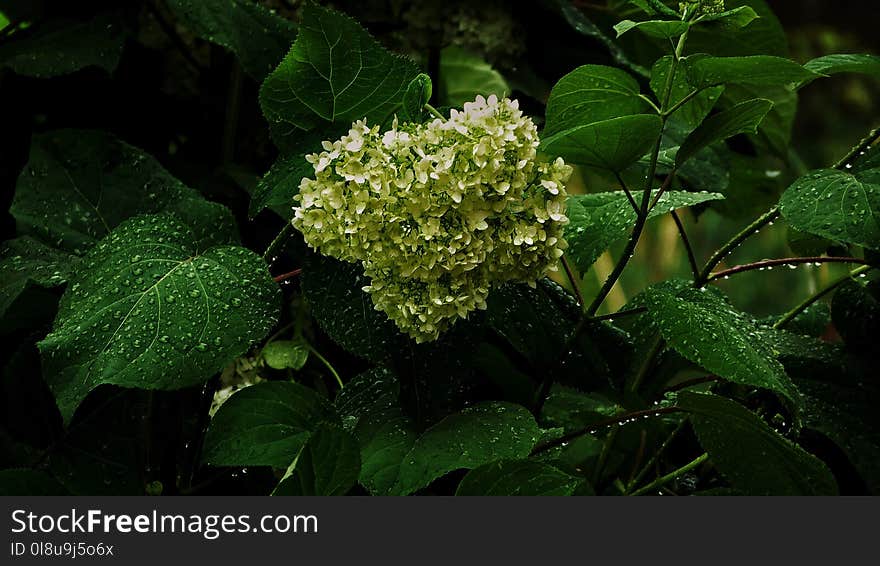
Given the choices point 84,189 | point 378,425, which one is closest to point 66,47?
point 84,189

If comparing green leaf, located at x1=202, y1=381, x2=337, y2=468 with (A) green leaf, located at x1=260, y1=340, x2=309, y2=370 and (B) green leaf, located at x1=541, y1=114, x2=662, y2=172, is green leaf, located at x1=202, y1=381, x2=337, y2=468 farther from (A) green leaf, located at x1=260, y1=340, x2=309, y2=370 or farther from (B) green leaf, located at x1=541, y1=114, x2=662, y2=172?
(B) green leaf, located at x1=541, y1=114, x2=662, y2=172

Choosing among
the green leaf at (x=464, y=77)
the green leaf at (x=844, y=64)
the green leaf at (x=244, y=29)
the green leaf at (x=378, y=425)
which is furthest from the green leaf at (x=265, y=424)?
the green leaf at (x=464, y=77)

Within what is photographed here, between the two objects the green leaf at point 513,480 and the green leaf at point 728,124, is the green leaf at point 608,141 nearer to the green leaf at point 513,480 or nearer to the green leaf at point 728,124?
the green leaf at point 728,124

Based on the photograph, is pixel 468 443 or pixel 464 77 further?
pixel 464 77

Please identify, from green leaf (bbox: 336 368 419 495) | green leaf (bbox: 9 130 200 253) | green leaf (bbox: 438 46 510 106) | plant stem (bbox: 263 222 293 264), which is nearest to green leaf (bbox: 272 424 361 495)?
green leaf (bbox: 336 368 419 495)

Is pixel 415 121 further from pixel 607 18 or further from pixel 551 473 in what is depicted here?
pixel 607 18

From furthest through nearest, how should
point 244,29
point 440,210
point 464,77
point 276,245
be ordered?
point 464,77, point 244,29, point 276,245, point 440,210

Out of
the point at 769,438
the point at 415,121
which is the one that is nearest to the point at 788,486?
the point at 769,438

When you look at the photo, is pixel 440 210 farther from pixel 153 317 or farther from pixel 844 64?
pixel 844 64
